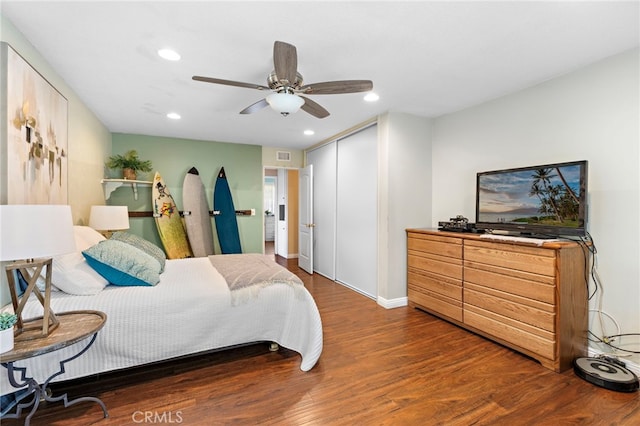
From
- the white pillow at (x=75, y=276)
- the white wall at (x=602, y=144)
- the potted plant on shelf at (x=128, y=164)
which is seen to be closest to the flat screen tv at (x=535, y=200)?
the white wall at (x=602, y=144)

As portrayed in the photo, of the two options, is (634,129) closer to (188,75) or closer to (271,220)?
(188,75)

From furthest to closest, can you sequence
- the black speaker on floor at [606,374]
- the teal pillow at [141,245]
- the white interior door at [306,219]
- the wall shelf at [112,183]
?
the white interior door at [306,219]
the wall shelf at [112,183]
the teal pillow at [141,245]
the black speaker on floor at [606,374]

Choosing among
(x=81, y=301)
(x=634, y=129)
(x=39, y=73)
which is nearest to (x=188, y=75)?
(x=39, y=73)

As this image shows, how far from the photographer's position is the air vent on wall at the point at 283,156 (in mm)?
5402

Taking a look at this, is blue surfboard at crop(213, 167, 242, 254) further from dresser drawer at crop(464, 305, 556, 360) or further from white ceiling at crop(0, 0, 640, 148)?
dresser drawer at crop(464, 305, 556, 360)

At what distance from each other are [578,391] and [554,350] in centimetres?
27

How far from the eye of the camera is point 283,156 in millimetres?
5445

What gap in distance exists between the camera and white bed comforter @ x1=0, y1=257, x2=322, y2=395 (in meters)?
1.78

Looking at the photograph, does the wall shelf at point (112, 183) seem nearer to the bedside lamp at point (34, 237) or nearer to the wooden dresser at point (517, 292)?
the bedside lamp at point (34, 237)

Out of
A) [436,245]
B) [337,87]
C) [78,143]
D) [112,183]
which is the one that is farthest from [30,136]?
[436,245]

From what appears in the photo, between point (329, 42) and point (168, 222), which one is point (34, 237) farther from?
point (168, 222)

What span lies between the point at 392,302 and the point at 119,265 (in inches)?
109

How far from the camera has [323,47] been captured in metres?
1.99

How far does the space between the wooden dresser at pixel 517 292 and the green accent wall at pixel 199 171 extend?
320 cm
